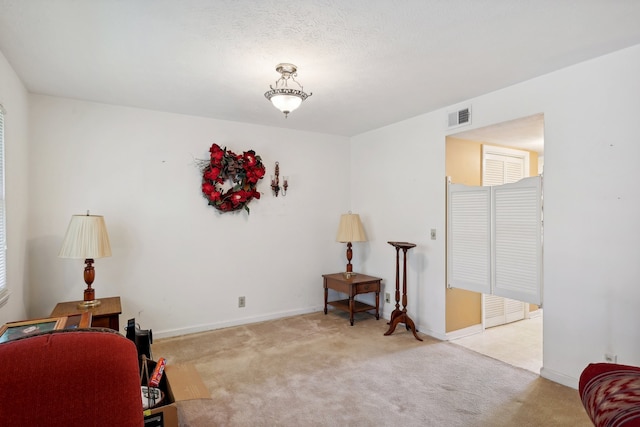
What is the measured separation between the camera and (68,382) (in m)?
0.92

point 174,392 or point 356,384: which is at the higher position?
point 174,392

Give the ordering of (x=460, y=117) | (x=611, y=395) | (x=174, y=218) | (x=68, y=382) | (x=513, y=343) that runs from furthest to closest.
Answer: (x=174, y=218) < (x=513, y=343) < (x=460, y=117) < (x=611, y=395) < (x=68, y=382)

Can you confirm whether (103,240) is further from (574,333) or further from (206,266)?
(574,333)

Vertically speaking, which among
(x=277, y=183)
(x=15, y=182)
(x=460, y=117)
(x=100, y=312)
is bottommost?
(x=100, y=312)

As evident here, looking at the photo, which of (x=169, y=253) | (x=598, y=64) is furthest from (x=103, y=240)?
(x=598, y=64)

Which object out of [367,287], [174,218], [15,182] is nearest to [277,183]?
[174,218]

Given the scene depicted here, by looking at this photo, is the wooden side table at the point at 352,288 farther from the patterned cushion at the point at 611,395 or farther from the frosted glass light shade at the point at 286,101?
the patterned cushion at the point at 611,395

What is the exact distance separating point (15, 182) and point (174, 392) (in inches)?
82.8

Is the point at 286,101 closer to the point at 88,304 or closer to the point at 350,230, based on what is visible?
the point at 350,230

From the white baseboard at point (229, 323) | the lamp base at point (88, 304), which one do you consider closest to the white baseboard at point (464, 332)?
the white baseboard at point (229, 323)

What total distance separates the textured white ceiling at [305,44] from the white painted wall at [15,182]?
6.9 inches

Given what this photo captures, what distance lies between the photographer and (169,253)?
12.7ft

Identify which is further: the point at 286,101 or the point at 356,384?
the point at 356,384

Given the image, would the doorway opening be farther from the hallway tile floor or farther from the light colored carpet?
the light colored carpet
